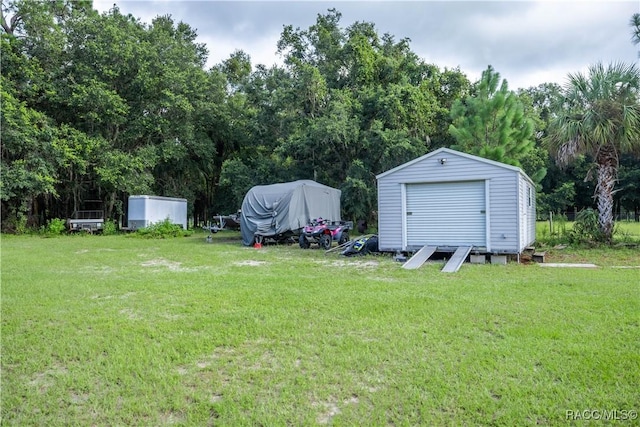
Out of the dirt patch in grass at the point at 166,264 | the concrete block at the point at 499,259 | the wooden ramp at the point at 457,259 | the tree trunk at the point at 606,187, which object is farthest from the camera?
the tree trunk at the point at 606,187

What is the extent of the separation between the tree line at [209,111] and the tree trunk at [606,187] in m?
3.22

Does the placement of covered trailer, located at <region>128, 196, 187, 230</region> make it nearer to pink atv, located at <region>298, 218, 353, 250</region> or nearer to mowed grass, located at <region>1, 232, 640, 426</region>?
pink atv, located at <region>298, 218, 353, 250</region>

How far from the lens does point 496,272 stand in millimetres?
7270

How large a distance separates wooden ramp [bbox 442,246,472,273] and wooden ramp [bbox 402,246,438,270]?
20.3 inches

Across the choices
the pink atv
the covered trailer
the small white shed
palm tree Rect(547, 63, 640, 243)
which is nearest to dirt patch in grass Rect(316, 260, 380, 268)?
the small white shed

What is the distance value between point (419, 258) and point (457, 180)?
6.88 ft

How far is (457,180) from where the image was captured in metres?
9.09

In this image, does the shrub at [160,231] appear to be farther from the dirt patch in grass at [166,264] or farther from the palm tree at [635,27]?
the palm tree at [635,27]

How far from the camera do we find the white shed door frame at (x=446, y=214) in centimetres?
900

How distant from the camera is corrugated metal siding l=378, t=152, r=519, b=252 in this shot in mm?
8617

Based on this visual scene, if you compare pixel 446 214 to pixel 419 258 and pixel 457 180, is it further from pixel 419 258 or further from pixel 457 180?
pixel 419 258

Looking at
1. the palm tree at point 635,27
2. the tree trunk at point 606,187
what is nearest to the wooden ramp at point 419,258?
the tree trunk at point 606,187

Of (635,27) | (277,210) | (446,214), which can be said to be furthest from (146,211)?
(635,27)

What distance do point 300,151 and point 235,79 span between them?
35.3 ft
